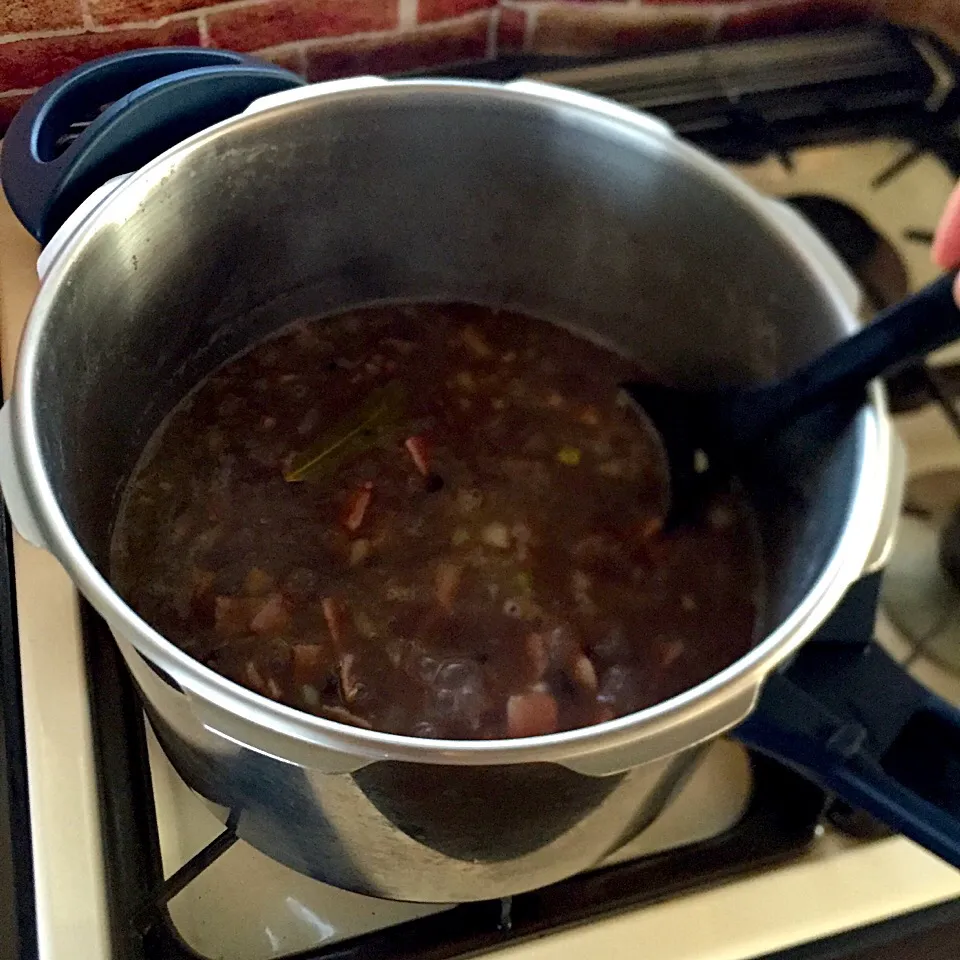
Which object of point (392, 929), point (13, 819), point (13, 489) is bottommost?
point (392, 929)

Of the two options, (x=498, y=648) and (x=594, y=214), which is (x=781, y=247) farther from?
(x=498, y=648)

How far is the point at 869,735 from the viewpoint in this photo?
0.61 meters

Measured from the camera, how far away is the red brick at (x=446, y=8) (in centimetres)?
104

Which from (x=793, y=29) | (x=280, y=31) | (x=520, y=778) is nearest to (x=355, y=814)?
(x=520, y=778)

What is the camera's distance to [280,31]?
1.01 meters

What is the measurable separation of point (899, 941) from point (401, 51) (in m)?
0.89

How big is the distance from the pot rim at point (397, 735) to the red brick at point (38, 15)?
0.26 meters

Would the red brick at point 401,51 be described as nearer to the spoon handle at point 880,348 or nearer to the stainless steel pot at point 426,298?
the stainless steel pot at point 426,298

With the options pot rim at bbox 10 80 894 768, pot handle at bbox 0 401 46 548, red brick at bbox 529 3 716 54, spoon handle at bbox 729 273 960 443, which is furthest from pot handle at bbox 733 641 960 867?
red brick at bbox 529 3 716 54

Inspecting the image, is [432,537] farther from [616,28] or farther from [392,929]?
[616,28]

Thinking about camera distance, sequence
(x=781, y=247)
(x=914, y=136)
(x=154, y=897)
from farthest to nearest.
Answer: (x=914, y=136)
(x=781, y=247)
(x=154, y=897)

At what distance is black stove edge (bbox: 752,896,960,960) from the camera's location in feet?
2.19

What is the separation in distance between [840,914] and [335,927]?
0.32 m

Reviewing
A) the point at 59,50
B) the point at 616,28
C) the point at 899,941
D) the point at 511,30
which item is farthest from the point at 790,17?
the point at 899,941
